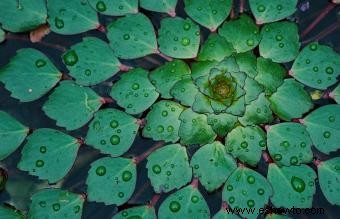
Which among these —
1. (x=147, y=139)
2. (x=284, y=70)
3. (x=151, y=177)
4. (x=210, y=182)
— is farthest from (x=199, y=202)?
(x=284, y=70)

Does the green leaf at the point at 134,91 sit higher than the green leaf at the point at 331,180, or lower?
higher

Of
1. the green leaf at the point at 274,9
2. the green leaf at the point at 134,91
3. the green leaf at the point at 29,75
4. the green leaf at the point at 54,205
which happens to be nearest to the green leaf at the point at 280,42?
the green leaf at the point at 274,9

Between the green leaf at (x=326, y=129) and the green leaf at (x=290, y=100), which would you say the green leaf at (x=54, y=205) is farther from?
the green leaf at (x=326, y=129)

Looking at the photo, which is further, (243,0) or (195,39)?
(243,0)

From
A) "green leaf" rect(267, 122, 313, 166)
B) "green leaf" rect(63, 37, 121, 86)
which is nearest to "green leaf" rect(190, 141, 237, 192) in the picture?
"green leaf" rect(267, 122, 313, 166)

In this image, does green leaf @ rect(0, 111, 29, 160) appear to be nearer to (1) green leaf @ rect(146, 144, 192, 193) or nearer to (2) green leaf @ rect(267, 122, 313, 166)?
(1) green leaf @ rect(146, 144, 192, 193)

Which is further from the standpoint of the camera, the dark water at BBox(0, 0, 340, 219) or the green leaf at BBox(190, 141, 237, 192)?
the dark water at BBox(0, 0, 340, 219)

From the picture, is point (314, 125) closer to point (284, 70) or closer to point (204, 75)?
point (284, 70)
